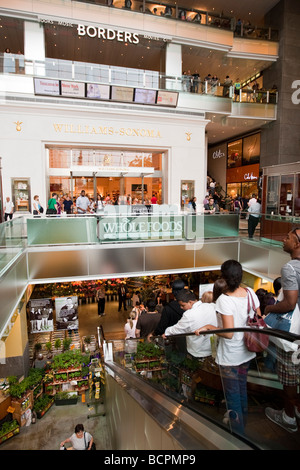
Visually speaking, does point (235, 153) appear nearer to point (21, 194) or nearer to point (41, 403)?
point (21, 194)

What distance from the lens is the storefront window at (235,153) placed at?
2272 centimetres

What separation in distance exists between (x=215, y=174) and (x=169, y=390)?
88.0 feet

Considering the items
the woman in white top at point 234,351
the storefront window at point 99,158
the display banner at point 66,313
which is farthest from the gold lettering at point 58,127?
the woman in white top at point 234,351

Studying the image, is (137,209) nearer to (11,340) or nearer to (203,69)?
(11,340)

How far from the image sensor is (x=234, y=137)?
76.9ft

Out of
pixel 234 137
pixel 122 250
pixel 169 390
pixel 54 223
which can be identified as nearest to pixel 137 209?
pixel 122 250

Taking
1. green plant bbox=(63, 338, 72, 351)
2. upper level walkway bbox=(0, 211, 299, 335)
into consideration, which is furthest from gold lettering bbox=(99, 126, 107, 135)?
green plant bbox=(63, 338, 72, 351)

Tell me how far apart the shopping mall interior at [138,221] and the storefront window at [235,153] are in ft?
1.06

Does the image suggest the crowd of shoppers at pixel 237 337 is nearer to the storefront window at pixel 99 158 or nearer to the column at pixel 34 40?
the storefront window at pixel 99 158

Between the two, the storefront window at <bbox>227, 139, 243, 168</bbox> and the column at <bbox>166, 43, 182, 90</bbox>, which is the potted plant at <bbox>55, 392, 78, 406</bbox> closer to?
the column at <bbox>166, 43, 182, 90</bbox>

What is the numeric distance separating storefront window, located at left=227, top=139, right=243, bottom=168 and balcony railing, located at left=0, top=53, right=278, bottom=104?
683 centimetres

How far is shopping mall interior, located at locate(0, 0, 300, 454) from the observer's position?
8.28 feet

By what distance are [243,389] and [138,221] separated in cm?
Result: 735

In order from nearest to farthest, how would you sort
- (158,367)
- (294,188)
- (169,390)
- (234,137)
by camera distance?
(169,390) → (158,367) → (294,188) → (234,137)
